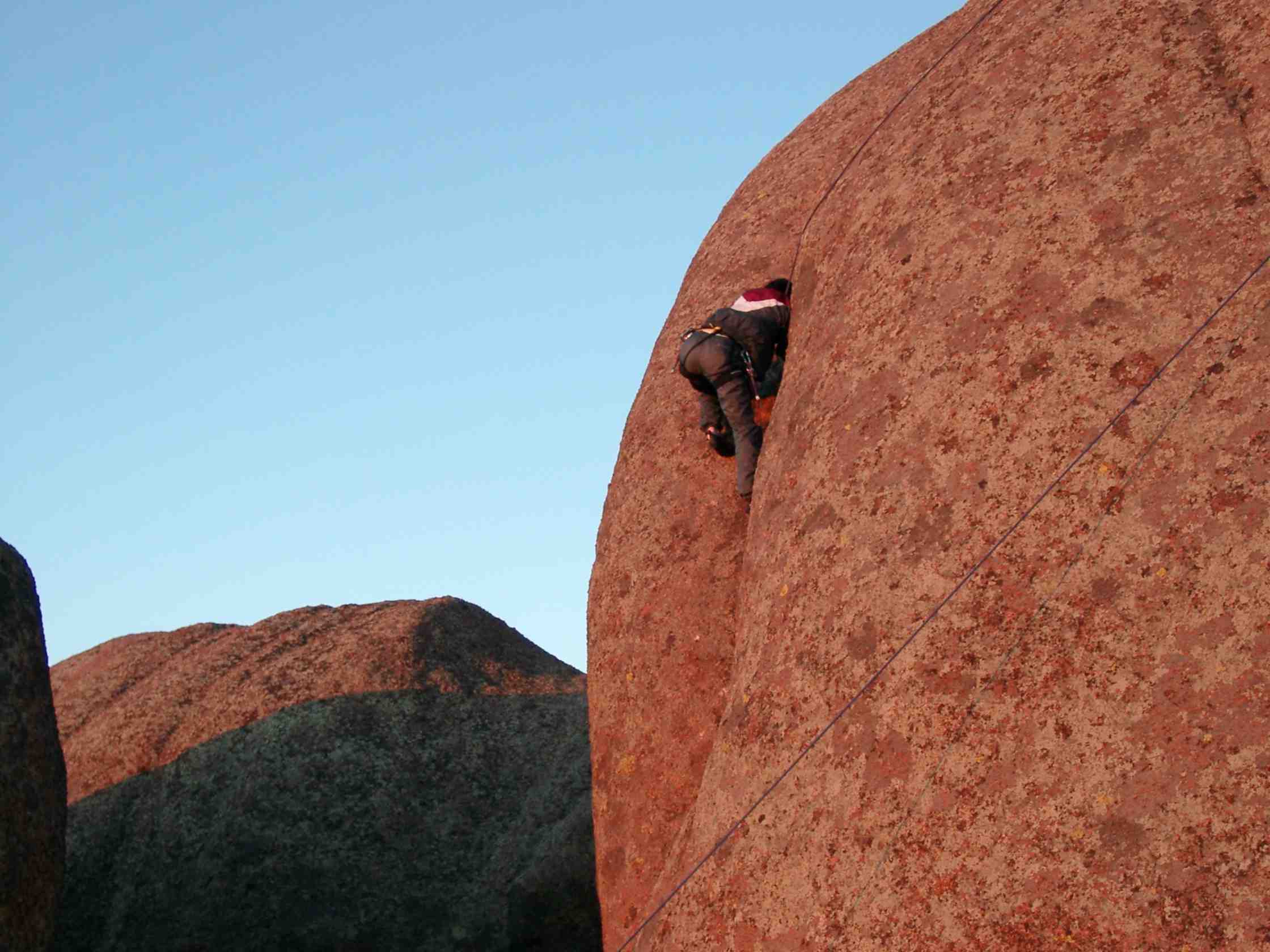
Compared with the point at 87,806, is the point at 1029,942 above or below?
below

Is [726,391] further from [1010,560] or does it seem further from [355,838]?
[355,838]

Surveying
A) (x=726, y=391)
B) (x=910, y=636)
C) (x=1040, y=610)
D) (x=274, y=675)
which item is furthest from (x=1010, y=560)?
(x=274, y=675)

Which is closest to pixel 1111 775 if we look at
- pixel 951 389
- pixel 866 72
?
pixel 951 389

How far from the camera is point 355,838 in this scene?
1553 cm

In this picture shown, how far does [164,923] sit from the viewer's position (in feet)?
50.4

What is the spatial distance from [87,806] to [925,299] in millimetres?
12847

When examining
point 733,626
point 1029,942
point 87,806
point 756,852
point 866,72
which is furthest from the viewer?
point 87,806

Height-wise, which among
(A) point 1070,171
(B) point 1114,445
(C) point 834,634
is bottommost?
(C) point 834,634

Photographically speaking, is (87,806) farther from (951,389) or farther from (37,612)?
(951,389)

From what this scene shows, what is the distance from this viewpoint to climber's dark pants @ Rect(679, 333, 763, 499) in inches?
374

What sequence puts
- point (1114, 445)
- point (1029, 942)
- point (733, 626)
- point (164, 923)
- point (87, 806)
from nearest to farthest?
point (1029, 942) → point (1114, 445) → point (733, 626) → point (164, 923) → point (87, 806)

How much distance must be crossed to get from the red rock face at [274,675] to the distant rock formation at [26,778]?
186 inches

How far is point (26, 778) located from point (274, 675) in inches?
232

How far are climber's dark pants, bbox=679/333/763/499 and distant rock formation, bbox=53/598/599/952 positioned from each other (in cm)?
627
